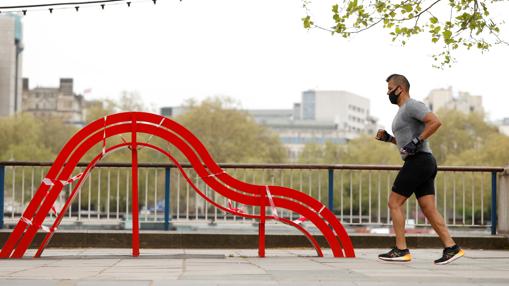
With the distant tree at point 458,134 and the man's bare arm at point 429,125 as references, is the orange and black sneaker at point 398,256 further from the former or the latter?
the distant tree at point 458,134

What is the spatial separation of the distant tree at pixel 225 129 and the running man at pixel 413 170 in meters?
96.5

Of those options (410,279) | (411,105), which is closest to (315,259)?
(411,105)

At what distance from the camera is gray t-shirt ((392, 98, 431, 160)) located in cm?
1270

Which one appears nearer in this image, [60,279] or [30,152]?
[60,279]

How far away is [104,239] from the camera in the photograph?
16938mm

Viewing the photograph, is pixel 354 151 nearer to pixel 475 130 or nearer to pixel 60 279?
pixel 475 130

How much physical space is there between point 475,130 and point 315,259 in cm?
12020

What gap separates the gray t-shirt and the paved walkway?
4.34 ft

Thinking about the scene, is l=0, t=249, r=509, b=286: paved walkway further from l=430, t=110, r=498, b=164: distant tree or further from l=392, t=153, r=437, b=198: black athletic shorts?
l=430, t=110, r=498, b=164: distant tree

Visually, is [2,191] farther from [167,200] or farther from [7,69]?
[7,69]

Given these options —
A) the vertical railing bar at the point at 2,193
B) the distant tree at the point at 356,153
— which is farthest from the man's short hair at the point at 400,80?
the distant tree at the point at 356,153

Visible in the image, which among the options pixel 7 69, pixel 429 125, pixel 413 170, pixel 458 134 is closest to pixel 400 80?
pixel 429 125

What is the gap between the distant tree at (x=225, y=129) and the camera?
364 ft

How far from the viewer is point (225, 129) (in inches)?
4417
